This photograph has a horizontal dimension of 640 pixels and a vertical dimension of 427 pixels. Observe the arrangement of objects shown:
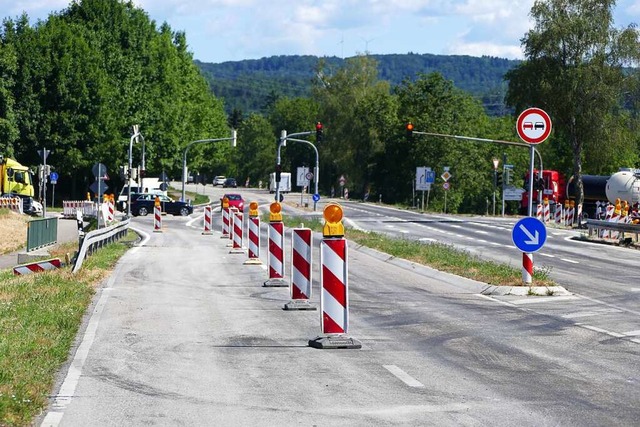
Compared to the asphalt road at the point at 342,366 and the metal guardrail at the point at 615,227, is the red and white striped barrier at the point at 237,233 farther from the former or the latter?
the metal guardrail at the point at 615,227

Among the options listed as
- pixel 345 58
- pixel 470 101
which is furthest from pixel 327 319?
pixel 345 58

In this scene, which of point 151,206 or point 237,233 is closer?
point 237,233

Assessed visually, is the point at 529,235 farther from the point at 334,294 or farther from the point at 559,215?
the point at 559,215

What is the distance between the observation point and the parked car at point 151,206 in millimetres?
71000

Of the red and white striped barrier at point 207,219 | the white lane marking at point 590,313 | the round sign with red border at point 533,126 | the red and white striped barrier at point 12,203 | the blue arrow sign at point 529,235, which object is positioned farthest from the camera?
the red and white striped barrier at point 12,203

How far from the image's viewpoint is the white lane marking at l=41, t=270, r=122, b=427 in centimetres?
827

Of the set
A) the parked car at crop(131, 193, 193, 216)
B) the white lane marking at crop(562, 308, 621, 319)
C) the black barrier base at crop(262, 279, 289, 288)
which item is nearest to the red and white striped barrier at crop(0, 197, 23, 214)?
the parked car at crop(131, 193, 193, 216)

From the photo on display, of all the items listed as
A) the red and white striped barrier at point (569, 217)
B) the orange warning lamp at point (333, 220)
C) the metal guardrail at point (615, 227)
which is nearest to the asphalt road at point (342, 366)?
the orange warning lamp at point (333, 220)

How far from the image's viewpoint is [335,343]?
1227cm

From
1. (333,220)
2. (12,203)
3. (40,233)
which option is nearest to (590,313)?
(333,220)

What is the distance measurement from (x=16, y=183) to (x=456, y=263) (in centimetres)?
4998

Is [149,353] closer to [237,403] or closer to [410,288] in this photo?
[237,403]

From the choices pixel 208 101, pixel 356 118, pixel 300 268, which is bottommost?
pixel 300 268

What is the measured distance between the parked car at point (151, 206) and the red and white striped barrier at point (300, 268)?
55287mm
